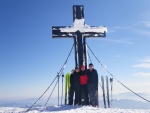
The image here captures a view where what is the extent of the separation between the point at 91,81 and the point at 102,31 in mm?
3590

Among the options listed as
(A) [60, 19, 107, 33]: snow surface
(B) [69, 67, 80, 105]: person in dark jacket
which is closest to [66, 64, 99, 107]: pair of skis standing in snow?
(B) [69, 67, 80, 105]: person in dark jacket

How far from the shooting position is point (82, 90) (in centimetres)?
1203

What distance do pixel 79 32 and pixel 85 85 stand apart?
→ 3189mm


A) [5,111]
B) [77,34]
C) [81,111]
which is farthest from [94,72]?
[5,111]

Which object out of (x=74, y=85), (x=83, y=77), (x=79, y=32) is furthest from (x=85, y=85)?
(x=79, y=32)

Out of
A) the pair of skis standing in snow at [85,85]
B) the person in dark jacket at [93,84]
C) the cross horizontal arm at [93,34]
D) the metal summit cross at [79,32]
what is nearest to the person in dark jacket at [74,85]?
the pair of skis standing in snow at [85,85]

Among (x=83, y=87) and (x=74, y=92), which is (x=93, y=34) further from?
(x=74, y=92)

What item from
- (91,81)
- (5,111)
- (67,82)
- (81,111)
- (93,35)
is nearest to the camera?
(81,111)

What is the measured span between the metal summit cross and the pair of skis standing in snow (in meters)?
1.28

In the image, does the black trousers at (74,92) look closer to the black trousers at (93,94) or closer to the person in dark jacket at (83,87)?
the person in dark jacket at (83,87)

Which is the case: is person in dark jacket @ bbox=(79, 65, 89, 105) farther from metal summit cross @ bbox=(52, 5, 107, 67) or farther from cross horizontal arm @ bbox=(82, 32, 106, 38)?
cross horizontal arm @ bbox=(82, 32, 106, 38)

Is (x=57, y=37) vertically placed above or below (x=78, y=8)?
below

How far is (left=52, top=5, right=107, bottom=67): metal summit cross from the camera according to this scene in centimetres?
1323

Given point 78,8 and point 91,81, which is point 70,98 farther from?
point 78,8
